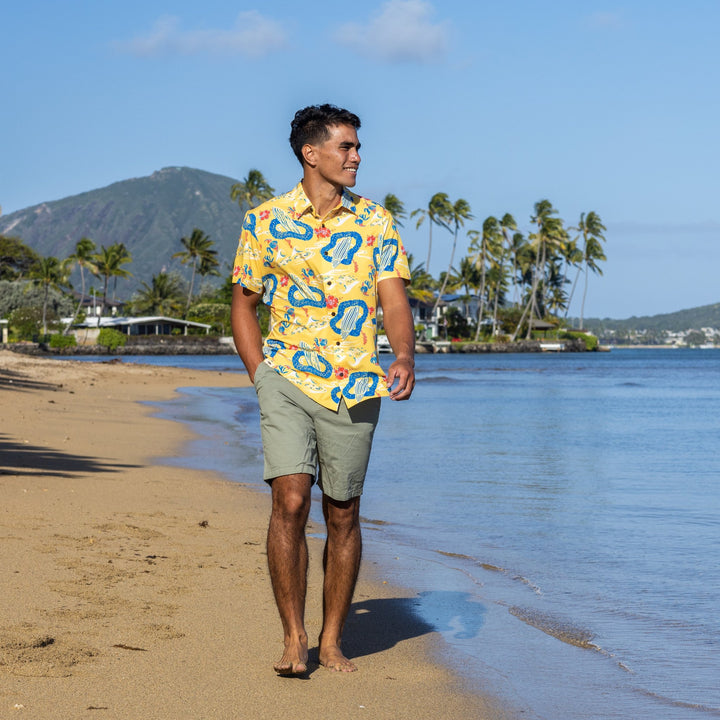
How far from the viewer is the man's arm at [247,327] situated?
152 inches

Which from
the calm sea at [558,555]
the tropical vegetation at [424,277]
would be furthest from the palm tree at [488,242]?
the calm sea at [558,555]

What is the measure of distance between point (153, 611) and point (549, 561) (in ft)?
9.76

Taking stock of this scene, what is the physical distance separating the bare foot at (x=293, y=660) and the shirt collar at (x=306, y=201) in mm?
1542

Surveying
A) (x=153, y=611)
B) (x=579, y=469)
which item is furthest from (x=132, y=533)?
(x=579, y=469)

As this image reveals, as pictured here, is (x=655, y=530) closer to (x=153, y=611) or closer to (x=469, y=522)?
(x=469, y=522)

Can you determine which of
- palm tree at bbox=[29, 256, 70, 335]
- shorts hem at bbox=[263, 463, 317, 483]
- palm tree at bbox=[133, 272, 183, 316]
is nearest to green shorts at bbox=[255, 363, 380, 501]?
shorts hem at bbox=[263, 463, 317, 483]

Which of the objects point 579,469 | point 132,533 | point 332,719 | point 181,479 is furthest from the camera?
point 579,469

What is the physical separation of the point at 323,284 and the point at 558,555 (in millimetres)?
3706

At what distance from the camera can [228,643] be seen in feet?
13.5

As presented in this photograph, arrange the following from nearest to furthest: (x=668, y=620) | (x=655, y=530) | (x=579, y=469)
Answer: (x=668, y=620) → (x=655, y=530) → (x=579, y=469)

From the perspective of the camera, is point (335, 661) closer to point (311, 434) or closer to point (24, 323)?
point (311, 434)

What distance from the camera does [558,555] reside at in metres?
6.79

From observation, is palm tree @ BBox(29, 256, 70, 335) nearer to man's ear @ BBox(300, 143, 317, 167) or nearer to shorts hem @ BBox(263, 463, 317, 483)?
man's ear @ BBox(300, 143, 317, 167)

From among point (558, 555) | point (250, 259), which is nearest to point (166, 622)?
point (250, 259)
